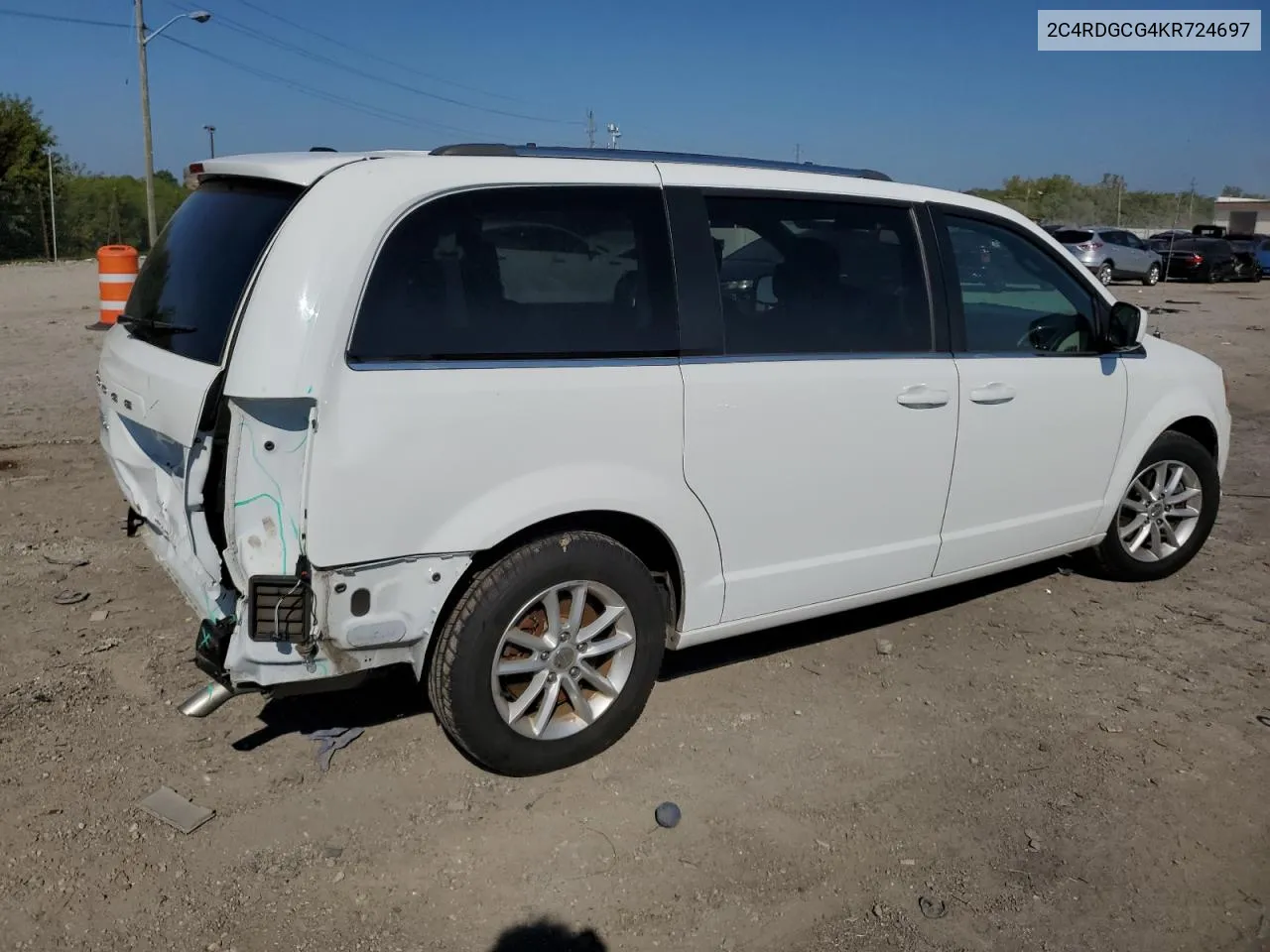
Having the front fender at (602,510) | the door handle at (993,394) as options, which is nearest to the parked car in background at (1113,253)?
the door handle at (993,394)

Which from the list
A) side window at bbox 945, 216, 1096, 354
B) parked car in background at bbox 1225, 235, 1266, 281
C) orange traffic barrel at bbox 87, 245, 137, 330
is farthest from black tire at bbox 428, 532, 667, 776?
parked car in background at bbox 1225, 235, 1266, 281

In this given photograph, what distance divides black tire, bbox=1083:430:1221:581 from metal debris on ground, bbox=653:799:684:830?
2.94 m

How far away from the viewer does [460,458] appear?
3141 mm

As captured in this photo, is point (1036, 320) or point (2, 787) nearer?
point (2, 787)

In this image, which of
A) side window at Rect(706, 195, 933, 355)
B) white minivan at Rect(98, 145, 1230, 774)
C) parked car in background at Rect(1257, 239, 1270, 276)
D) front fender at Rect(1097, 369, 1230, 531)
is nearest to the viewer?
white minivan at Rect(98, 145, 1230, 774)

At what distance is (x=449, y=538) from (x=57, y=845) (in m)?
1.43

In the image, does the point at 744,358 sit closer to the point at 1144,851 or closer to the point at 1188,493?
the point at 1144,851

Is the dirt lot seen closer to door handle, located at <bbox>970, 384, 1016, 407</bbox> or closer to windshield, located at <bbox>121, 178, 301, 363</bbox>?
door handle, located at <bbox>970, 384, 1016, 407</bbox>

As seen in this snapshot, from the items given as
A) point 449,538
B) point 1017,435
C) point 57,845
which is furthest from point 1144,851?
point 57,845

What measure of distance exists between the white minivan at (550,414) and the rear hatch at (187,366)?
14 mm

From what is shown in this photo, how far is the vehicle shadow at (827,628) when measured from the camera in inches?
178

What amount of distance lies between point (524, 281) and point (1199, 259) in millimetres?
34809

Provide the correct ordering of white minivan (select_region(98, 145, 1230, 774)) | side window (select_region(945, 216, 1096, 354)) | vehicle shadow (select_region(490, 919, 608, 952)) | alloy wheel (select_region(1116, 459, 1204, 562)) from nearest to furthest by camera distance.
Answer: vehicle shadow (select_region(490, 919, 608, 952))
white minivan (select_region(98, 145, 1230, 774))
side window (select_region(945, 216, 1096, 354))
alloy wheel (select_region(1116, 459, 1204, 562))

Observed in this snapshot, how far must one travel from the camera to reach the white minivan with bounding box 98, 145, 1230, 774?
3027 mm
